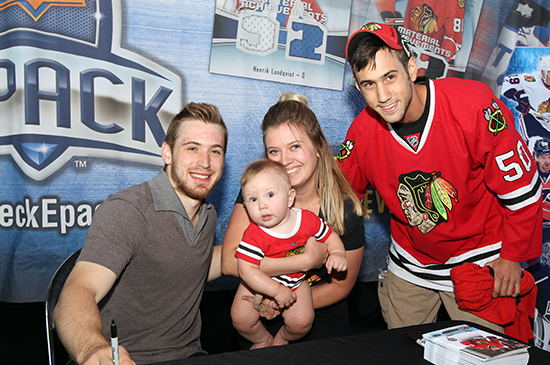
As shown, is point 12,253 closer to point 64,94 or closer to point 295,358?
point 64,94

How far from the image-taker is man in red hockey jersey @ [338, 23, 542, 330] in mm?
1816

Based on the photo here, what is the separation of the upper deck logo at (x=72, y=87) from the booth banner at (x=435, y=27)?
1905mm

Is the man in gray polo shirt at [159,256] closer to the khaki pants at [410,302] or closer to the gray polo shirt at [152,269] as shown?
the gray polo shirt at [152,269]

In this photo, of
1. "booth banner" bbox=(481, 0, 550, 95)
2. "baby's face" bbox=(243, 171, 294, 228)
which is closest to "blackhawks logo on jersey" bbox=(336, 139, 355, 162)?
"baby's face" bbox=(243, 171, 294, 228)

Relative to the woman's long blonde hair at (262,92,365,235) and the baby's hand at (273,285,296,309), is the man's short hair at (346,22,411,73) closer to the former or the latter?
the woman's long blonde hair at (262,92,365,235)

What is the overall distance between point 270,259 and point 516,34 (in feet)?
11.0

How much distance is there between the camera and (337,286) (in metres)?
2.02

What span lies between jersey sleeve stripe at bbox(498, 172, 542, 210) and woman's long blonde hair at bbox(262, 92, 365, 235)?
2.30ft

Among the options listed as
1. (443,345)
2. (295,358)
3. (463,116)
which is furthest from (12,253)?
(463,116)

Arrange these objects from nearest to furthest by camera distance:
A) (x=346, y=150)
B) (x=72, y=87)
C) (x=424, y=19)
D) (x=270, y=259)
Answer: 1. (x=270, y=259)
2. (x=346, y=150)
3. (x=72, y=87)
4. (x=424, y=19)

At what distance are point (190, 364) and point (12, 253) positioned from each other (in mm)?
1968

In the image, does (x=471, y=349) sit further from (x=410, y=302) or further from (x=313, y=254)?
(x=410, y=302)

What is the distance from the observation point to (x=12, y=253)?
2.47 meters

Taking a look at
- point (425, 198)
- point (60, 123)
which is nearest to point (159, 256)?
point (425, 198)
